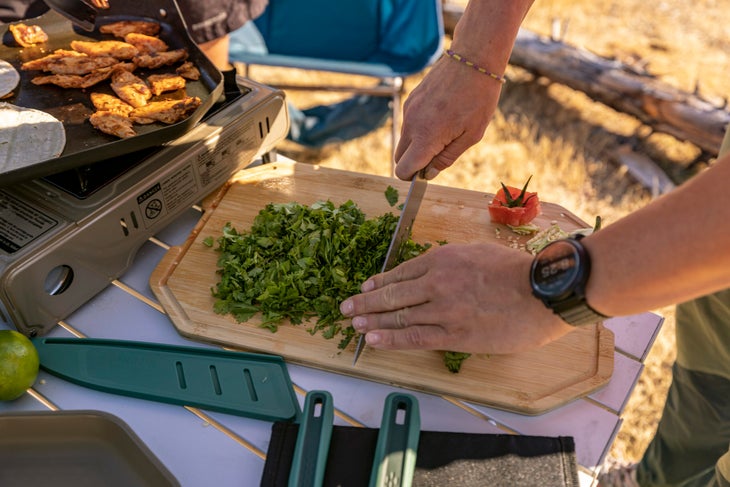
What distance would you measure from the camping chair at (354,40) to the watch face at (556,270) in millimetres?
2705

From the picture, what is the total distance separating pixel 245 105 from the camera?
2230 mm

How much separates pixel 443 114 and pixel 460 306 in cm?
70

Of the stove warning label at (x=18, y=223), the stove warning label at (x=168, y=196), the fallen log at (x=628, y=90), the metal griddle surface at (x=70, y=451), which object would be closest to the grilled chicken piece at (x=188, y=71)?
the stove warning label at (x=168, y=196)

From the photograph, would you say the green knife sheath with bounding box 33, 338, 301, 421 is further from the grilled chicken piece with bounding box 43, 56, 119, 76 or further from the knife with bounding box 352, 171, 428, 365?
the grilled chicken piece with bounding box 43, 56, 119, 76

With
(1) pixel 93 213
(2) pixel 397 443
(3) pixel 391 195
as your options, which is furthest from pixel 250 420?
(3) pixel 391 195

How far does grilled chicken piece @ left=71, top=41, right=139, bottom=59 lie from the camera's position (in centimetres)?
225

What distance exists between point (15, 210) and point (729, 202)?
172 cm

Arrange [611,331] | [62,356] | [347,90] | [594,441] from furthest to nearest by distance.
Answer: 1. [347,90]
2. [611,331]
3. [62,356]
4. [594,441]

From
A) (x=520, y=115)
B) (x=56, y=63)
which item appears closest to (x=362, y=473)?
(x=56, y=63)

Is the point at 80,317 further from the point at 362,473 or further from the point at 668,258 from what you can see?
the point at 668,258

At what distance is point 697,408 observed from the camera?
2416mm

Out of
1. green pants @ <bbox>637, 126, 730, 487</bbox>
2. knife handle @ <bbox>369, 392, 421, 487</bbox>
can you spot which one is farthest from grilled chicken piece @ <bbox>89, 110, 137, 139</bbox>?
green pants @ <bbox>637, 126, 730, 487</bbox>

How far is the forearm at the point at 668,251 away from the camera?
1.17 metres

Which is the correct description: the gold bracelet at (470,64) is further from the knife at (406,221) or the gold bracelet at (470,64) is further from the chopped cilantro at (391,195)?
the chopped cilantro at (391,195)
